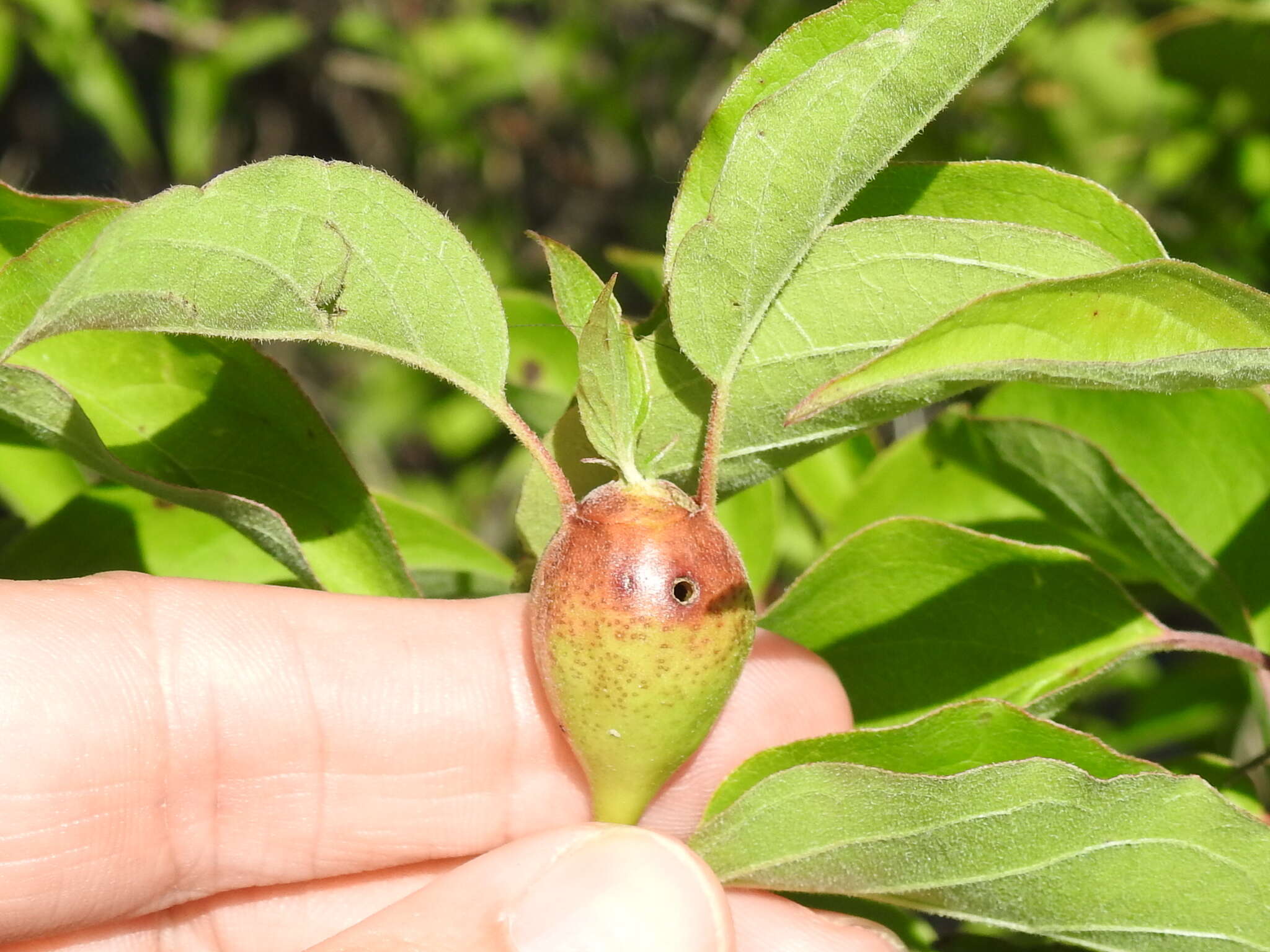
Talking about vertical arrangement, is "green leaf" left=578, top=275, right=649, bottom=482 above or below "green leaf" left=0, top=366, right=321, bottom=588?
above

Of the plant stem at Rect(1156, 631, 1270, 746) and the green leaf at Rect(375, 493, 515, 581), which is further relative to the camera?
the green leaf at Rect(375, 493, 515, 581)

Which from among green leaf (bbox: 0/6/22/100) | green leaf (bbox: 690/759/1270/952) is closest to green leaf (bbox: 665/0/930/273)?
green leaf (bbox: 690/759/1270/952)

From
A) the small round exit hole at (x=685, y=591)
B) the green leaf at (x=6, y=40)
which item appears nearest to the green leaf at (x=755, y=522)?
the small round exit hole at (x=685, y=591)

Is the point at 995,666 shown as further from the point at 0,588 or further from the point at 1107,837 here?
the point at 0,588

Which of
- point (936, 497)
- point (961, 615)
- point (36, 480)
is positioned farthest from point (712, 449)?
point (36, 480)

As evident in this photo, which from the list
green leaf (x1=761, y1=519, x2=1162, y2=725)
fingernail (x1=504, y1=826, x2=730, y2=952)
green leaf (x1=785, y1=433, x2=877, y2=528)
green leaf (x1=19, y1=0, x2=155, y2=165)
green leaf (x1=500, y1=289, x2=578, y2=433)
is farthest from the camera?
green leaf (x1=19, y1=0, x2=155, y2=165)

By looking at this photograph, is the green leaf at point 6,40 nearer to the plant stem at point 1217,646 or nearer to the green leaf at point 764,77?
the green leaf at point 764,77

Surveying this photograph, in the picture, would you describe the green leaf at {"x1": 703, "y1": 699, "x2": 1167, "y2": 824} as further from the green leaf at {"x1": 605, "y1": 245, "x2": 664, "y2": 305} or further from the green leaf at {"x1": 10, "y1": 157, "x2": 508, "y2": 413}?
the green leaf at {"x1": 605, "y1": 245, "x2": 664, "y2": 305}
